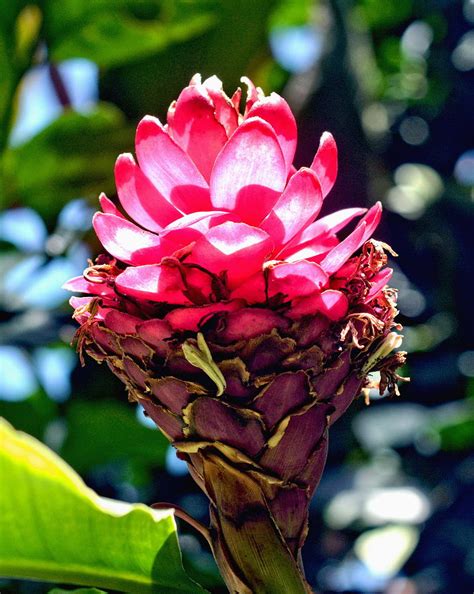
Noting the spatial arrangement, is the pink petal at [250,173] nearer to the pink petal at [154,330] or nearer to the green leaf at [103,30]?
the pink petal at [154,330]

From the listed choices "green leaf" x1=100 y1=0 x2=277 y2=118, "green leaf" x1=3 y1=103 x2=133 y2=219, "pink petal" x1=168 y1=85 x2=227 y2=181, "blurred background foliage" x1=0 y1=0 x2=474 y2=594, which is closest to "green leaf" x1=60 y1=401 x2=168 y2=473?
"blurred background foliage" x1=0 y1=0 x2=474 y2=594

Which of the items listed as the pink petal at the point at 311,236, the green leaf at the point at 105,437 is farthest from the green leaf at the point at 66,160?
the pink petal at the point at 311,236

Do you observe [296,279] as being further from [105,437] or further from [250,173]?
[105,437]

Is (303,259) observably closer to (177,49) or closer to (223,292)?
(223,292)

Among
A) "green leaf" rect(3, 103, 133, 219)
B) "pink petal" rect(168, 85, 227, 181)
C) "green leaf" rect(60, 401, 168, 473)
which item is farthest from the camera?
"green leaf" rect(3, 103, 133, 219)

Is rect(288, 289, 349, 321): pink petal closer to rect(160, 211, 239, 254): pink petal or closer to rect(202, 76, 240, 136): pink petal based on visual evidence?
rect(160, 211, 239, 254): pink petal

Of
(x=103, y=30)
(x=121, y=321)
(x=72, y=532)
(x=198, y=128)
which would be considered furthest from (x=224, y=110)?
(x=103, y=30)

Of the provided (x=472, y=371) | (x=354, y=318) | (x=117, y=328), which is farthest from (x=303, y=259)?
(x=472, y=371)
